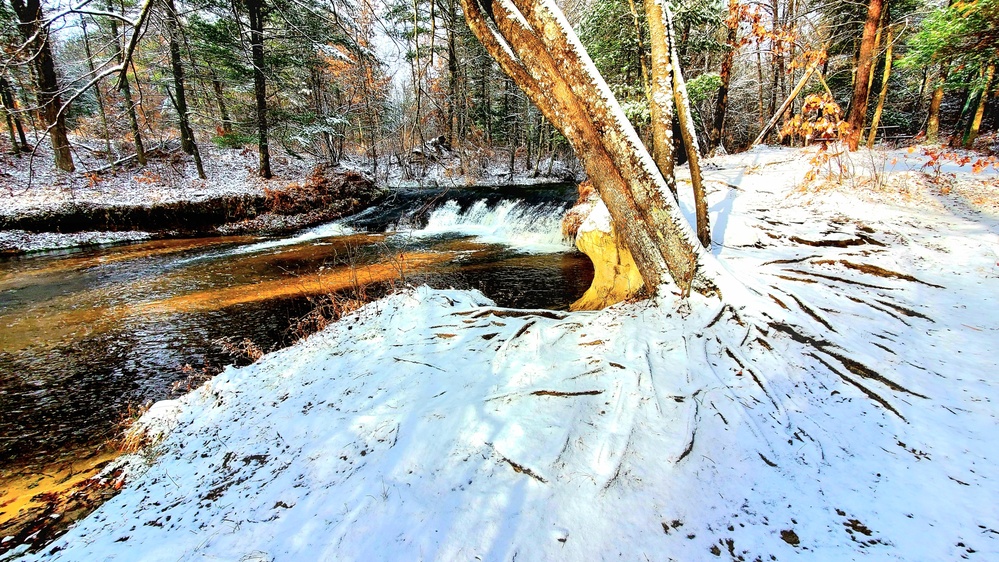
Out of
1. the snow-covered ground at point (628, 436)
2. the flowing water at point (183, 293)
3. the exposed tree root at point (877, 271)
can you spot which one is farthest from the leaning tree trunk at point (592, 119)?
the exposed tree root at point (877, 271)

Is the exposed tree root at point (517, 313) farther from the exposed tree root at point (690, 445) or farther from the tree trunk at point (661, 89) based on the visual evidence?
the exposed tree root at point (690, 445)

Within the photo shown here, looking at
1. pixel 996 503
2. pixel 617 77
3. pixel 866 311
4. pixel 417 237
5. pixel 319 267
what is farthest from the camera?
pixel 617 77

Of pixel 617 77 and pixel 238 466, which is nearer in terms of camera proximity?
pixel 238 466

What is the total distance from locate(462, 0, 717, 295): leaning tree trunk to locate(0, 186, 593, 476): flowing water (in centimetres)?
143

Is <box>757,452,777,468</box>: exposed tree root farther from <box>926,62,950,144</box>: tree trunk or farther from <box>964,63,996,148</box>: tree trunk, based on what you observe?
<box>926,62,950,144</box>: tree trunk

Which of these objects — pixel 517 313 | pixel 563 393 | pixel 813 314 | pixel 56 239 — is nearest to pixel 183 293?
pixel 517 313

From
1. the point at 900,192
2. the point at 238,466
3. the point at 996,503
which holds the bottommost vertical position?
the point at 238,466

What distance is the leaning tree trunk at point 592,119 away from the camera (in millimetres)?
3307

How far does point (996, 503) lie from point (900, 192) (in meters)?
6.18

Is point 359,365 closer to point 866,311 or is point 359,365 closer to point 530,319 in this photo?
point 530,319

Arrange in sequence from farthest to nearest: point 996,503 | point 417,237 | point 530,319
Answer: point 417,237
point 530,319
point 996,503

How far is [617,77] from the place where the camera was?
13.9 metres

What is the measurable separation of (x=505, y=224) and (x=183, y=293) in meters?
8.93

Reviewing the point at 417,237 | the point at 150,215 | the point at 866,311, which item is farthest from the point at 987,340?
the point at 150,215
